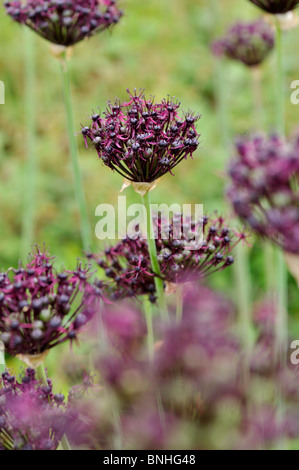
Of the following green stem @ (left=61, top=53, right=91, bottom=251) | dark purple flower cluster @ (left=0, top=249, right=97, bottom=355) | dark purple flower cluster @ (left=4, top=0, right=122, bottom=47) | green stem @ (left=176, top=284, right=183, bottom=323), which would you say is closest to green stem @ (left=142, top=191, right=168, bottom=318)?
green stem @ (left=176, top=284, right=183, bottom=323)

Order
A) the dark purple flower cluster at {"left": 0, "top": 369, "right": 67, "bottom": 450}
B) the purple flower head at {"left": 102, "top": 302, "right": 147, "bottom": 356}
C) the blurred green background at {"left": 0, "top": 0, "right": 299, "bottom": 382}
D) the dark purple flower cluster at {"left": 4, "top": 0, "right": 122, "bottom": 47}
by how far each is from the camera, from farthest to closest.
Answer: the blurred green background at {"left": 0, "top": 0, "right": 299, "bottom": 382}, the dark purple flower cluster at {"left": 4, "top": 0, "right": 122, "bottom": 47}, the dark purple flower cluster at {"left": 0, "top": 369, "right": 67, "bottom": 450}, the purple flower head at {"left": 102, "top": 302, "right": 147, "bottom": 356}

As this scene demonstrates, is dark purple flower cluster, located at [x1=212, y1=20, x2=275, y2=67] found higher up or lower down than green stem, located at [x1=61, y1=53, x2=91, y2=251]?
higher up

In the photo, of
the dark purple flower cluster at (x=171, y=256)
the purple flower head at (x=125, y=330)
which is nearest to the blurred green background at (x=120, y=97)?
Result: the dark purple flower cluster at (x=171, y=256)

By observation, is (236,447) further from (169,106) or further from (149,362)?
(169,106)

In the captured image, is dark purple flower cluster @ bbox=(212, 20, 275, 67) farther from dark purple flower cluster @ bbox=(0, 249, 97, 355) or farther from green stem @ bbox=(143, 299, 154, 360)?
dark purple flower cluster @ bbox=(0, 249, 97, 355)

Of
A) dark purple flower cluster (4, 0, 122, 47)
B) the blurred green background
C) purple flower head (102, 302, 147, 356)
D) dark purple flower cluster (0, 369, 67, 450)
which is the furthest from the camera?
the blurred green background

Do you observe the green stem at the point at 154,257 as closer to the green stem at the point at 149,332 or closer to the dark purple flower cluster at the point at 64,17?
the green stem at the point at 149,332

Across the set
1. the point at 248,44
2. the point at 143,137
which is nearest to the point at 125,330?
the point at 143,137

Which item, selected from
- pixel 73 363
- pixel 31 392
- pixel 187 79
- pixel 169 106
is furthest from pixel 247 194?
pixel 187 79
